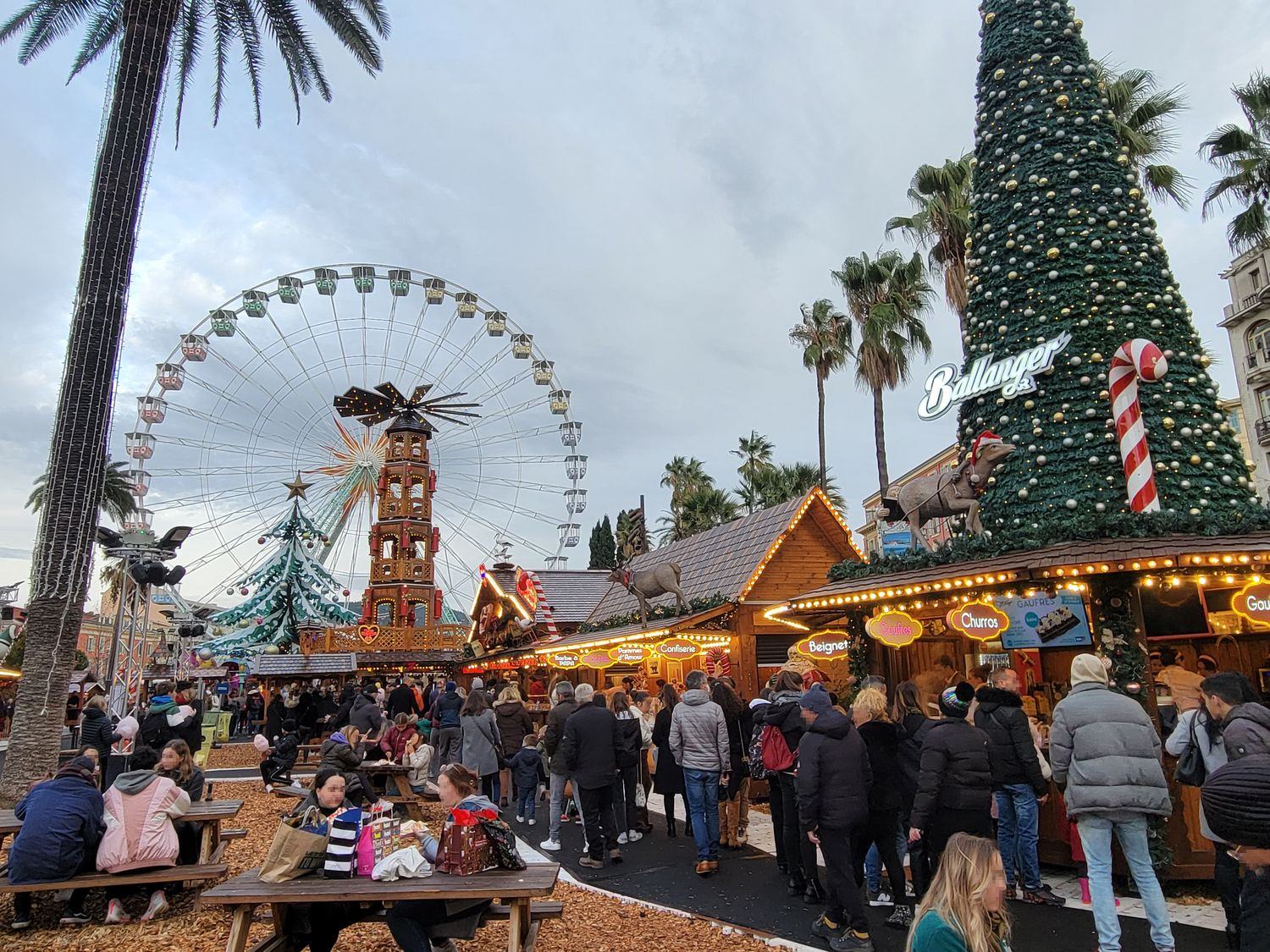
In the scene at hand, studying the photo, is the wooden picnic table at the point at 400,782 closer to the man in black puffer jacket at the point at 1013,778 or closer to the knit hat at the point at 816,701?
the knit hat at the point at 816,701

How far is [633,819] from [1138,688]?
5138mm

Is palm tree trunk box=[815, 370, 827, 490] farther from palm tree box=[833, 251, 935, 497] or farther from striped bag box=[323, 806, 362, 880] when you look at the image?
striped bag box=[323, 806, 362, 880]

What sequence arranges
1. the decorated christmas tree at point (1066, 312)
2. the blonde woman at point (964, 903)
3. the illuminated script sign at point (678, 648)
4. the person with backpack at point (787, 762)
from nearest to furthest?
the blonde woman at point (964, 903) → the person with backpack at point (787, 762) → the decorated christmas tree at point (1066, 312) → the illuminated script sign at point (678, 648)

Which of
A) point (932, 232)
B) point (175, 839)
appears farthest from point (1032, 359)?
point (932, 232)

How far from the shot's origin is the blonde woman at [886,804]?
5.82m

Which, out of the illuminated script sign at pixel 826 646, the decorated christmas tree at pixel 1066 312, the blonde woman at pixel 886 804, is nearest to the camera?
the blonde woman at pixel 886 804

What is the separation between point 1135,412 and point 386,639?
26.7 meters

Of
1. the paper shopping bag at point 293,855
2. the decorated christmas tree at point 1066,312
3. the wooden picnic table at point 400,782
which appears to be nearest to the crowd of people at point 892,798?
the paper shopping bag at point 293,855

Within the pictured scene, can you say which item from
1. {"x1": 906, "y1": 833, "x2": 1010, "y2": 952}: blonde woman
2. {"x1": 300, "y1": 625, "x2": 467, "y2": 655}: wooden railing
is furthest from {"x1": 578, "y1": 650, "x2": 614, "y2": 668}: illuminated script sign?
{"x1": 300, "y1": 625, "x2": 467, "y2": 655}: wooden railing

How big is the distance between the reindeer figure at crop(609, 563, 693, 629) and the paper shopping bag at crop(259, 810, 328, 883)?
10.4 m

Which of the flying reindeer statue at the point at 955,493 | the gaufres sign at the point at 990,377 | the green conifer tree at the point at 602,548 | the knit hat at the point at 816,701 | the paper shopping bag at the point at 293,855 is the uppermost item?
the green conifer tree at the point at 602,548

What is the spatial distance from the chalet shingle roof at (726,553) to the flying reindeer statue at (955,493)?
4.43m

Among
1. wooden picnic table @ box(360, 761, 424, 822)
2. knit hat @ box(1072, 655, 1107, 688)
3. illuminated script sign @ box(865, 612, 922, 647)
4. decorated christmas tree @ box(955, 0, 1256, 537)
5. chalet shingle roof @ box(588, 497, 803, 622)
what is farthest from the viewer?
chalet shingle roof @ box(588, 497, 803, 622)

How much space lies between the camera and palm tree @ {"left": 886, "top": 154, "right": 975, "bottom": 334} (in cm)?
1884
